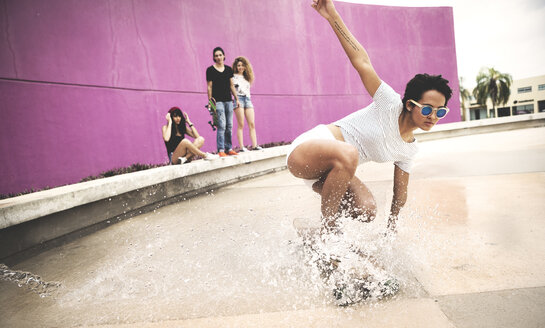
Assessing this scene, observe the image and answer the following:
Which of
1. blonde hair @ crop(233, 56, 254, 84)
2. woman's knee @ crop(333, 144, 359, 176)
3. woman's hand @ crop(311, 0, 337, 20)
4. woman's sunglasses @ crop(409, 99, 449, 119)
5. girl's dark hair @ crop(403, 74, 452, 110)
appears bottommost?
woman's knee @ crop(333, 144, 359, 176)

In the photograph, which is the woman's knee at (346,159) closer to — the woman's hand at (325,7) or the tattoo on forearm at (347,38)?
the tattoo on forearm at (347,38)

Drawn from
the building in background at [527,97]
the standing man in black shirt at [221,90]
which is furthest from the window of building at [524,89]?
the standing man in black shirt at [221,90]

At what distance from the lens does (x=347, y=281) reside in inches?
57.1

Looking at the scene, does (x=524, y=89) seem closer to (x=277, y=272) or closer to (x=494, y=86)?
(x=494, y=86)

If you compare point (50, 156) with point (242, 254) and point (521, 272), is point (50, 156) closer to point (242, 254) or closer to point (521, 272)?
point (242, 254)

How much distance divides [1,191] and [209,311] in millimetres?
3756

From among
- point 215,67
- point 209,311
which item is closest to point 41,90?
point 215,67

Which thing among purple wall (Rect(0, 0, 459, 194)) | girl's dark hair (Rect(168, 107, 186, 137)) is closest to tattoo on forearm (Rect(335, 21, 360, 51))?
girl's dark hair (Rect(168, 107, 186, 137))

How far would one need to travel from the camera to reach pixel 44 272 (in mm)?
1988

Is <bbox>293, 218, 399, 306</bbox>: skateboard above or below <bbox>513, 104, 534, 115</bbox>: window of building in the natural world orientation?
below

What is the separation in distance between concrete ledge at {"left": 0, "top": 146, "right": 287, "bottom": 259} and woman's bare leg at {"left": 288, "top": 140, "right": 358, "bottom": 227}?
2026 millimetres

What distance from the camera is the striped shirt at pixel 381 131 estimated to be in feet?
6.12

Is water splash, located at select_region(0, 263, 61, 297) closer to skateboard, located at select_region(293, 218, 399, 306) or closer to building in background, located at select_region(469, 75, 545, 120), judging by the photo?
skateboard, located at select_region(293, 218, 399, 306)

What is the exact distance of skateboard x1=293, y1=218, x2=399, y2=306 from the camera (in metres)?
1.37
